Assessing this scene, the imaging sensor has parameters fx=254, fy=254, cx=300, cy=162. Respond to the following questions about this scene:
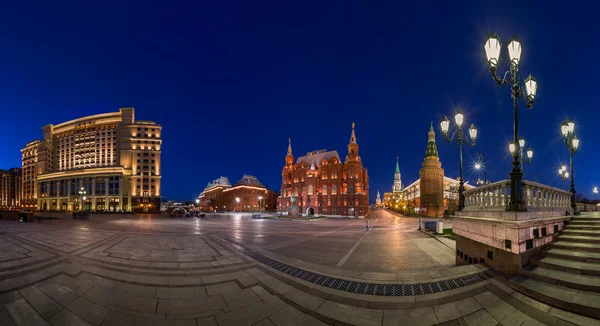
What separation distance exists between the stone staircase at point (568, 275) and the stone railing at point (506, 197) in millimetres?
1254

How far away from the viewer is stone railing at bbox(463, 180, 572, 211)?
7.96 metres

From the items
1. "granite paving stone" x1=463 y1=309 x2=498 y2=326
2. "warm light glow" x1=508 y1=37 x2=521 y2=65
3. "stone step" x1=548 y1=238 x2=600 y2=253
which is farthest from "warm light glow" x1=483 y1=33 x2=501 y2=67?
"granite paving stone" x1=463 y1=309 x2=498 y2=326

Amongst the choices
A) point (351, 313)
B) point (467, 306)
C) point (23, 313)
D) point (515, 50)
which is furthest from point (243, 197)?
point (467, 306)

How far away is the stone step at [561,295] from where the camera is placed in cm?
473

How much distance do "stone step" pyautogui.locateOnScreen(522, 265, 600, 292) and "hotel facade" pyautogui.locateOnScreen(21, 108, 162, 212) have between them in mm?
87226

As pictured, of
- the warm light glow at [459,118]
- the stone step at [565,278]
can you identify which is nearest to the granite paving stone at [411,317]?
the stone step at [565,278]

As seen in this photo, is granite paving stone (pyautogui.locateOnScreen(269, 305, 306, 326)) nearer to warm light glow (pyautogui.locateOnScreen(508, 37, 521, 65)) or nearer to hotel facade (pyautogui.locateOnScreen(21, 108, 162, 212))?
warm light glow (pyautogui.locateOnScreen(508, 37, 521, 65))

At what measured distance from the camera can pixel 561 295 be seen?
524 centimetres

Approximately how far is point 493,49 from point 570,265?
649 cm

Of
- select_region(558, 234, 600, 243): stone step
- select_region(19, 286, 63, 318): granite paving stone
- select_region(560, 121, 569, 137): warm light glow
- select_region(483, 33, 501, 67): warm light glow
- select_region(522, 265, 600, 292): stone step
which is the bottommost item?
select_region(19, 286, 63, 318): granite paving stone

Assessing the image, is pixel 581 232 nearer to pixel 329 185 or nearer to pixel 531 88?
pixel 531 88

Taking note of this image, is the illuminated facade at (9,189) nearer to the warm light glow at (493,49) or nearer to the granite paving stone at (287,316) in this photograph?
the granite paving stone at (287,316)

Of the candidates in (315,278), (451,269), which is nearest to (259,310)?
(315,278)

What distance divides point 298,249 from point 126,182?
91418mm
